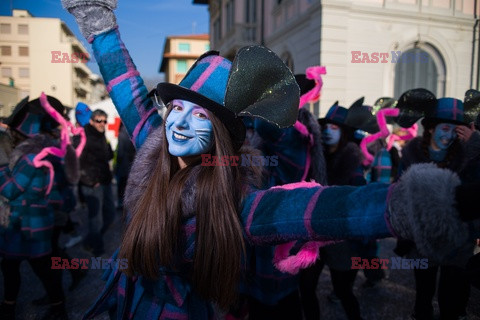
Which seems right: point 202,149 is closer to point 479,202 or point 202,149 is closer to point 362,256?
point 479,202

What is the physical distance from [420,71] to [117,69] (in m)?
10.6

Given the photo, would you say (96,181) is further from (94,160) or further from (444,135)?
(444,135)

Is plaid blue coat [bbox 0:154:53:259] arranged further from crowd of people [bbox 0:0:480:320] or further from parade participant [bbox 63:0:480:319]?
parade participant [bbox 63:0:480:319]

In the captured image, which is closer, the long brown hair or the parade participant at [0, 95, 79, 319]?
the long brown hair

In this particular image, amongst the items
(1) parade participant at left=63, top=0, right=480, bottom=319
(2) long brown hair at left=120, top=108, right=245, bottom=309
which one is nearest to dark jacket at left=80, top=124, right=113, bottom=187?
(1) parade participant at left=63, top=0, right=480, bottom=319

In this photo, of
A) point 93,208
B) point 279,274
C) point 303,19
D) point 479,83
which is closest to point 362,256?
A: point 279,274

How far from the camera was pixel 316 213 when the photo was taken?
2.93 feet

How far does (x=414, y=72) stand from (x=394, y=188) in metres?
10.7

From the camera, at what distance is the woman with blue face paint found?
2426mm

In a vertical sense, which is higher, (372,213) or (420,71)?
(420,71)

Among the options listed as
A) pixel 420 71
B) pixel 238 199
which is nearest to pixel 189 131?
pixel 238 199

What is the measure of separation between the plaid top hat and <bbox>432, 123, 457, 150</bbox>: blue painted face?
349cm

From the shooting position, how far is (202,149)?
1.27 meters

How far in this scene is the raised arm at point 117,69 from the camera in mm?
1582
